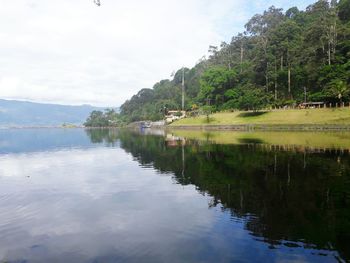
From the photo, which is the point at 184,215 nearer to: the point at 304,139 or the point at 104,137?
the point at 304,139

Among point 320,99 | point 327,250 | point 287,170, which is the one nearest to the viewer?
point 327,250

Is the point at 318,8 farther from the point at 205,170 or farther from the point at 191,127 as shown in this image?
the point at 205,170

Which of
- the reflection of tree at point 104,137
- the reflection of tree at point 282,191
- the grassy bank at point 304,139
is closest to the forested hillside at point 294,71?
the grassy bank at point 304,139

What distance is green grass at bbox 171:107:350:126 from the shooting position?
79.4 meters

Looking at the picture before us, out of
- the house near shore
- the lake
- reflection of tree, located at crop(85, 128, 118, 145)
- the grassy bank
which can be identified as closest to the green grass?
the grassy bank

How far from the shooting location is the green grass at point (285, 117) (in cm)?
7944

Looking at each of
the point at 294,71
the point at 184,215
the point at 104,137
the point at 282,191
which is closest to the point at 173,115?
the point at 104,137

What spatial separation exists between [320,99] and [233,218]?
83.0m

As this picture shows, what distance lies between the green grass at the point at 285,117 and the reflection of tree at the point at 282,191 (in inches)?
1898

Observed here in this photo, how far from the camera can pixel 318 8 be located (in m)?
154

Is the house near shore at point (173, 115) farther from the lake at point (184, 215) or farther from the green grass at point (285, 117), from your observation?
the lake at point (184, 215)

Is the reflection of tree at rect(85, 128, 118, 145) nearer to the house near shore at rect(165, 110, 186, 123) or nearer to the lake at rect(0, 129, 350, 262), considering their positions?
the house near shore at rect(165, 110, 186, 123)

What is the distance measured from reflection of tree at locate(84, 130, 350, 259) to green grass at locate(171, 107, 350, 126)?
1898 inches

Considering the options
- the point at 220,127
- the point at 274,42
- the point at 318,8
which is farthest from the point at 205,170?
the point at 318,8
